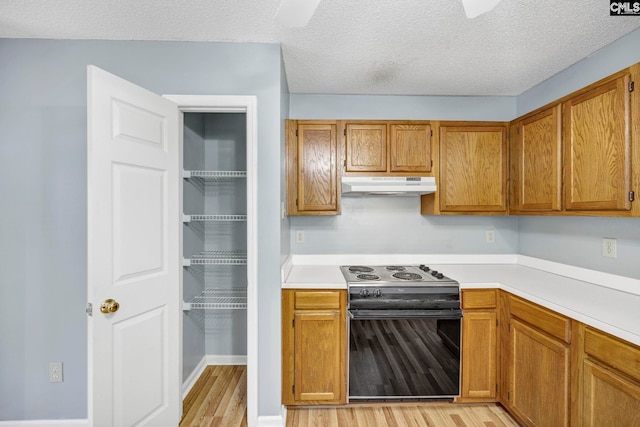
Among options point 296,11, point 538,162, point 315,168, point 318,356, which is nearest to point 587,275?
point 538,162

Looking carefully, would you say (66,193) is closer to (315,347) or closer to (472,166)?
(315,347)

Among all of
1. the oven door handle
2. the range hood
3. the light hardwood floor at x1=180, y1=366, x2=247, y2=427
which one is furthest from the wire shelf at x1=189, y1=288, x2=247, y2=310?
the range hood

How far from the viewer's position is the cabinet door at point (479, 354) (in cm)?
209

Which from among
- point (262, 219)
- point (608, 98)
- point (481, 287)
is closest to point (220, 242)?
point (262, 219)

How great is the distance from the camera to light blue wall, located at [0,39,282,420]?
1858mm

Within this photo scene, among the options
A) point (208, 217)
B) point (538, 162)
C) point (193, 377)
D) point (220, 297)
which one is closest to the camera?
point (538, 162)

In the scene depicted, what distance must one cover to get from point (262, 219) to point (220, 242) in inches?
38.6

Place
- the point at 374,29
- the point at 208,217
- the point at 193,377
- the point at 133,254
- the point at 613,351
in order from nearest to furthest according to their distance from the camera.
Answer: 1. the point at 613,351
2. the point at 133,254
3. the point at 374,29
4. the point at 208,217
5. the point at 193,377

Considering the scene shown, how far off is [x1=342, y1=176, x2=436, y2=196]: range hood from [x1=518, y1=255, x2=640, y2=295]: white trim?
112 cm

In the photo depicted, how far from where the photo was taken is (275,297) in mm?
1930

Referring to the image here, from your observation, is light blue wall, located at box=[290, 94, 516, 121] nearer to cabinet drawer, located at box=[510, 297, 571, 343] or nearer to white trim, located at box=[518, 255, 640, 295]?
white trim, located at box=[518, 255, 640, 295]

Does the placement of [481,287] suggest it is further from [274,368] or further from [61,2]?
[61,2]

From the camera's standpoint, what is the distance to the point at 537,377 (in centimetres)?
175

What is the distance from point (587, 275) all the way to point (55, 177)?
12.0 feet
